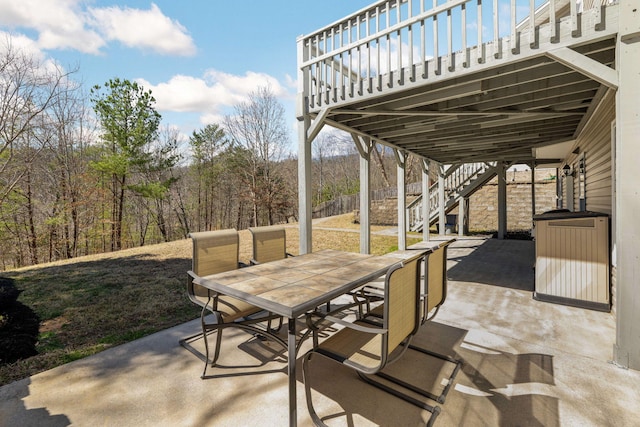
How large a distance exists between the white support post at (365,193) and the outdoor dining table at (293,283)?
9.51ft

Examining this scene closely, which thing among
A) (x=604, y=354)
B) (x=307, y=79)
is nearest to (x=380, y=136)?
(x=307, y=79)

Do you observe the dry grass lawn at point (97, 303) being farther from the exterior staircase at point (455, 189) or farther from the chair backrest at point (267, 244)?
the exterior staircase at point (455, 189)

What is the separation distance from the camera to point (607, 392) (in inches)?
80.3

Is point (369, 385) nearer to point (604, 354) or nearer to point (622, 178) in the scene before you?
point (604, 354)

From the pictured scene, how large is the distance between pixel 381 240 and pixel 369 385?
7.72 m

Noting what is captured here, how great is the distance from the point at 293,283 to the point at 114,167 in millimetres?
14092

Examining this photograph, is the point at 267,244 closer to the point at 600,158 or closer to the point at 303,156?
the point at 303,156

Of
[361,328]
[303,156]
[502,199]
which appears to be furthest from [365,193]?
[502,199]

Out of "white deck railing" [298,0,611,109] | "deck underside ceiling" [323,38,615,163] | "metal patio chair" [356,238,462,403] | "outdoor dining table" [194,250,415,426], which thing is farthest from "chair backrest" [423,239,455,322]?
"white deck railing" [298,0,611,109]

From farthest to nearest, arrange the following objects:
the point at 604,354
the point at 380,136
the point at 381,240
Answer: the point at 381,240 < the point at 380,136 < the point at 604,354

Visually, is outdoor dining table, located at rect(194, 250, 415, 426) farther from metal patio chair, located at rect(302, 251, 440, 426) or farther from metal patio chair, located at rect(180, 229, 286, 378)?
metal patio chair, located at rect(180, 229, 286, 378)

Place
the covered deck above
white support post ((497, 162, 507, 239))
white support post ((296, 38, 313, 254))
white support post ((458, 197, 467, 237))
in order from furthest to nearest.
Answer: white support post ((458, 197, 467, 237)) → white support post ((497, 162, 507, 239)) → white support post ((296, 38, 313, 254)) → the covered deck above

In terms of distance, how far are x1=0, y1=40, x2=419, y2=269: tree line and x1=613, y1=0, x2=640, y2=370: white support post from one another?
41.5ft

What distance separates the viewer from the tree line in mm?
9734
